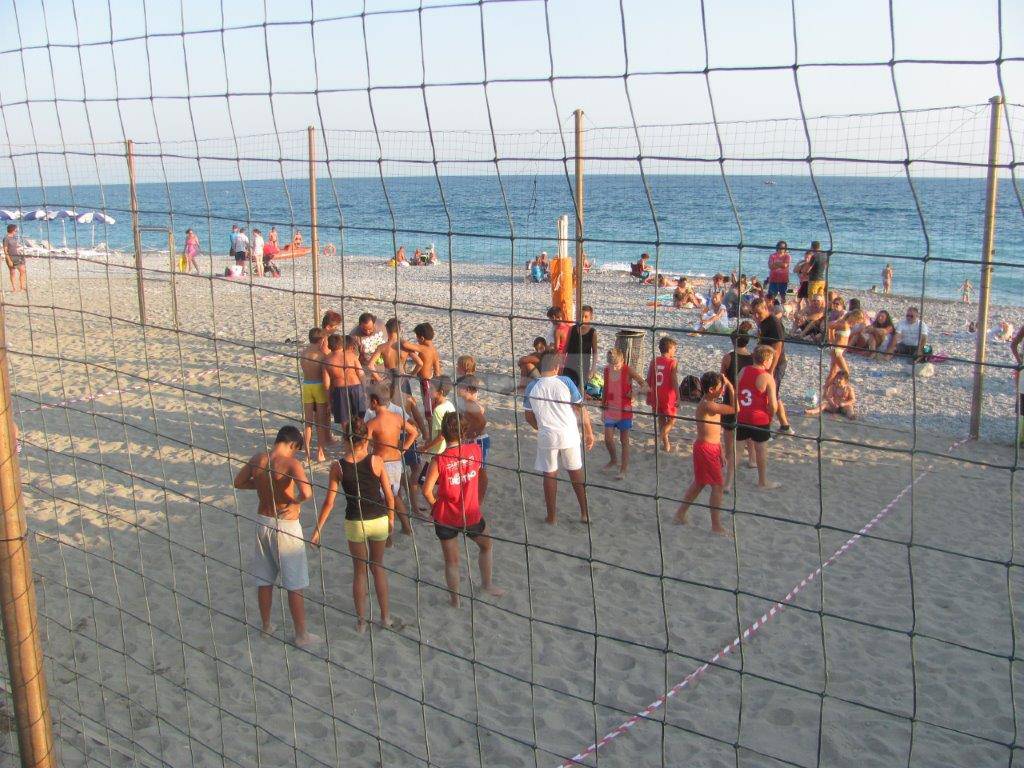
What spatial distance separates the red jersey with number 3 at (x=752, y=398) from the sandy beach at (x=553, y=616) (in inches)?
17.0

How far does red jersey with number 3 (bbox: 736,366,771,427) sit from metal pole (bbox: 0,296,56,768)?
472cm

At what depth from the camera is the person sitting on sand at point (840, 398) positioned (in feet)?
30.3

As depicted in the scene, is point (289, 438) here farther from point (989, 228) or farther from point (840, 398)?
point (840, 398)

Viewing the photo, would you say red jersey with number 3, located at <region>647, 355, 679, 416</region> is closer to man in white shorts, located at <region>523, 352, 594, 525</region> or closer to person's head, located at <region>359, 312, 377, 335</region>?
man in white shorts, located at <region>523, 352, 594, 525</region>

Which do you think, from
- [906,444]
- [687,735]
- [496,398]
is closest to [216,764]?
[687,735]

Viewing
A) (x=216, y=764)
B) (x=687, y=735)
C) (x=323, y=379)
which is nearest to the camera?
(x=216, y=764)

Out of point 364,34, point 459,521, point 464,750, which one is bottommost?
point 464,750

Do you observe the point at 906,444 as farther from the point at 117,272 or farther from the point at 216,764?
the point at 117,272

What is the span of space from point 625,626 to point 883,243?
1060 inches

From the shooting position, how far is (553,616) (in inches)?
203

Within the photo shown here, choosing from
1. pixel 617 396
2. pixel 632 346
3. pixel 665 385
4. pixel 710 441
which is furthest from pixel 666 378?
pixel 632 346

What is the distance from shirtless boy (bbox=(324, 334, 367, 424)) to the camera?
676cm

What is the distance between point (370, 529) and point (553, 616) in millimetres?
1179

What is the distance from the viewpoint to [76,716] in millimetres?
4117
